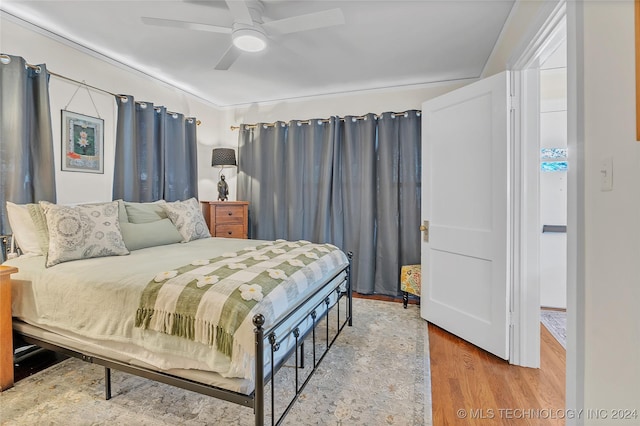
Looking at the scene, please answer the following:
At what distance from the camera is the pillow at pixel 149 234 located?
250 cm

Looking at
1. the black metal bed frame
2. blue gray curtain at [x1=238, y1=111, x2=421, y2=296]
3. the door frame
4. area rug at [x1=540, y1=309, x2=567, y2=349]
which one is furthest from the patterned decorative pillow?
area rug at [x1=540, y1=309, x2=567, y2=349]

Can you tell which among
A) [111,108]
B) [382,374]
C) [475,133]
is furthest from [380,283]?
[111,108]

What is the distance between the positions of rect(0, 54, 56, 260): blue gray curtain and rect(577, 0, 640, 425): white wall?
11.4 ft

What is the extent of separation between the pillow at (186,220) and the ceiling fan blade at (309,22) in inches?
74.5

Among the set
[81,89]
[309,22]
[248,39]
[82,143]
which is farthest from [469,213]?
[81,89]

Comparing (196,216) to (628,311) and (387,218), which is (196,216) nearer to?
(387,218)

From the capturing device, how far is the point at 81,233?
2115 millimetres

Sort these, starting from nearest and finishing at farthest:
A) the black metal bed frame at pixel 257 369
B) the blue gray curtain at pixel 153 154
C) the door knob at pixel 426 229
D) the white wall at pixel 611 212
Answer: the white wall at pixel 611 212, the black metal bed frame at pixel 257 369, the door knob at pixel 426 229, the blue gray curtain at pixel 153 154

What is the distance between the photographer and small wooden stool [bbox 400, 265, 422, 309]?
3262 millimetres

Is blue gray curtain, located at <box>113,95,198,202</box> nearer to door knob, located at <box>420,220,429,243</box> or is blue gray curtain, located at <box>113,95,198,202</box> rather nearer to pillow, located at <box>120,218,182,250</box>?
pillow, located at <box>120,218,182,250</box>

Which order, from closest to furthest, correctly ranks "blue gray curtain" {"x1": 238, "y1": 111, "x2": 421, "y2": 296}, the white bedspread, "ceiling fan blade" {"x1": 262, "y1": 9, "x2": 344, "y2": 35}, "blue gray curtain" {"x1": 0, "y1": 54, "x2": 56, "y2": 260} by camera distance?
the white bedspread < "ceiling fan blade" {"x1": 262, "y1": 9, "x2": 344, "y2": 35} < "blue gray curtain" {"x1": 0, "y1": 54, "x2": 56, "y2": 260} < "blue gray curtain" {"x1": 238, "y1": 111, "x2": 421, "y2": 296}

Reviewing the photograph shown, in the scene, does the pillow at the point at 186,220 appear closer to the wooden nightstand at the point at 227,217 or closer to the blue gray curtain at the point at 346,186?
the wooden nightstand at the point at 227,217

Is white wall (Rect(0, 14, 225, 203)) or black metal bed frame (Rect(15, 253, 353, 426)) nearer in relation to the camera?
black metal bed frame (Rect(15, 253, 353, 426))

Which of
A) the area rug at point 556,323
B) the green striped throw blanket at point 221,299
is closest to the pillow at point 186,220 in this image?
the green striped throw blanket at point 221,299
